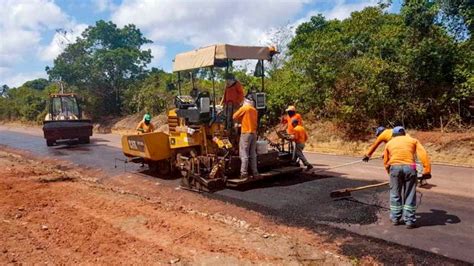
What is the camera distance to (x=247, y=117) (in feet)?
25.4

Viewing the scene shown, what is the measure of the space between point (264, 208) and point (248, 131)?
5.18 feet

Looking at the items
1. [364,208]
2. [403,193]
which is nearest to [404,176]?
[403,193]

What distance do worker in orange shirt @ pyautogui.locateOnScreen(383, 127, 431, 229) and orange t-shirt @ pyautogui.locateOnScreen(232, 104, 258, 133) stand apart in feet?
8.88

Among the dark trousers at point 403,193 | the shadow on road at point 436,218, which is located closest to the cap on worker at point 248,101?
the dark trousers at point 403,193

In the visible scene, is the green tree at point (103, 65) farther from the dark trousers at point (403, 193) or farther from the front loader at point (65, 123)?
the dark trousers at point (403, 193)

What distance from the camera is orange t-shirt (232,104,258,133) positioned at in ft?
25.4

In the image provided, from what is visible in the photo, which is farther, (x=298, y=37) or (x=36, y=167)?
(x=298, y=37)

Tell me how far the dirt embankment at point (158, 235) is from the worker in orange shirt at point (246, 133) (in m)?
1.01

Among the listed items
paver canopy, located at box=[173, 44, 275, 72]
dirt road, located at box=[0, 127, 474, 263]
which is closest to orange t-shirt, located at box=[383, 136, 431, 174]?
dirt road, located at box=[0, 127, 474, 263]

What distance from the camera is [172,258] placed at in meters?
4.75

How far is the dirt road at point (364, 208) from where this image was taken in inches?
199

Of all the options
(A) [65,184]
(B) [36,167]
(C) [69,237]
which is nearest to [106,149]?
(B) [36,167]

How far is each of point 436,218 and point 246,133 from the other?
11.2 feet

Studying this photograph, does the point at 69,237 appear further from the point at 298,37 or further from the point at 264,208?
the point at 298,37
